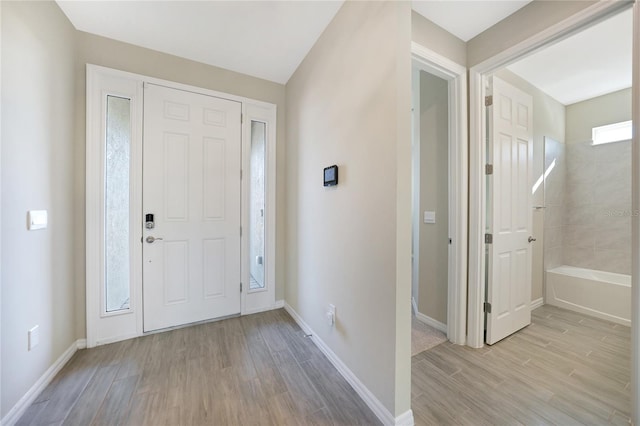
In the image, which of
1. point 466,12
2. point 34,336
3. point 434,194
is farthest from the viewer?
point 434,194

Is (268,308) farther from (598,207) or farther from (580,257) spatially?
(598,207)

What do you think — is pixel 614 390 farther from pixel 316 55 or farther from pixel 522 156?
pixel 316 55

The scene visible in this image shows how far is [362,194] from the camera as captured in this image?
1531 mm

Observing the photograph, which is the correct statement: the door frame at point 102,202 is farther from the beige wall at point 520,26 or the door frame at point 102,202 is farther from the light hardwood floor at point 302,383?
the beige wall at point 520,26

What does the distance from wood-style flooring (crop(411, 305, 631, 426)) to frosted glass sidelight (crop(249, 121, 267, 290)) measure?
1.83 metres

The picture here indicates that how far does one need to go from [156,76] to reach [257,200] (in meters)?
1.50

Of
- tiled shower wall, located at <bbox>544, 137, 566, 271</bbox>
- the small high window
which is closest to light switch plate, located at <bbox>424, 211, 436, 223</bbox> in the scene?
tiled shower wall, located at <bbox>544, 137, 566, 271</bbox>

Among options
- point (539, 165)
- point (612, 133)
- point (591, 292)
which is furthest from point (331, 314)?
point (612, 133)

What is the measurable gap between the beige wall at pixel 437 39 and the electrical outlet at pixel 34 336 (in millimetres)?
3202

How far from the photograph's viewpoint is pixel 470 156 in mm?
2035

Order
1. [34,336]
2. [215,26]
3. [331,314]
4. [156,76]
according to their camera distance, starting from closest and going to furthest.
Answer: [34,336], [331,314], [215,26], [156,76]

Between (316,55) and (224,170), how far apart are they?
1.43 m

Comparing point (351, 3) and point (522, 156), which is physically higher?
point (351, 3)

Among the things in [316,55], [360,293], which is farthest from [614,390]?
[316,55]
